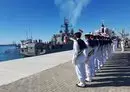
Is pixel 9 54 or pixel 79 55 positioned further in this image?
pixel 9 54

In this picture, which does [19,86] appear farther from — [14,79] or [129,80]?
[129,80]

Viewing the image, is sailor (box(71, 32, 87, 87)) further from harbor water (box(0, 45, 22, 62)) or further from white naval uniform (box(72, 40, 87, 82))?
harbor water (box(0, 45, 22, 62))

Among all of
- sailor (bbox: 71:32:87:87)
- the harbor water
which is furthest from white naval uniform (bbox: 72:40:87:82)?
the harbor water

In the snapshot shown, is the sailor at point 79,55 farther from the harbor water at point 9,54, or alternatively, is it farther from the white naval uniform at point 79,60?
the harbor water at point 9,54

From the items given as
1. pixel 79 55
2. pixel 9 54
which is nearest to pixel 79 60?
pixel 79 55

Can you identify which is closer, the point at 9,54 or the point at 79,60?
the point at 79,60

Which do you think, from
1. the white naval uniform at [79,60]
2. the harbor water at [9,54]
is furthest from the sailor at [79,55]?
the harbor water at [9,54]

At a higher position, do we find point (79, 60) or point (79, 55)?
point (79, 55)

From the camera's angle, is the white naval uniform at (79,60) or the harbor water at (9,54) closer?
the white naval uniform at (79,60)

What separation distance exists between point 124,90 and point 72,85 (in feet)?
6.31

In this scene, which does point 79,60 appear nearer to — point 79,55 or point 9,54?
point 79,55

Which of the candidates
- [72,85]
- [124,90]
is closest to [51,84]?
[72,85]

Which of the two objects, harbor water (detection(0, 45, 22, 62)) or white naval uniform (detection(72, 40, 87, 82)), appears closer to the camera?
white naval uniform (detection(72, 40, 87, 82))

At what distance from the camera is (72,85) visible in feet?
34.4
